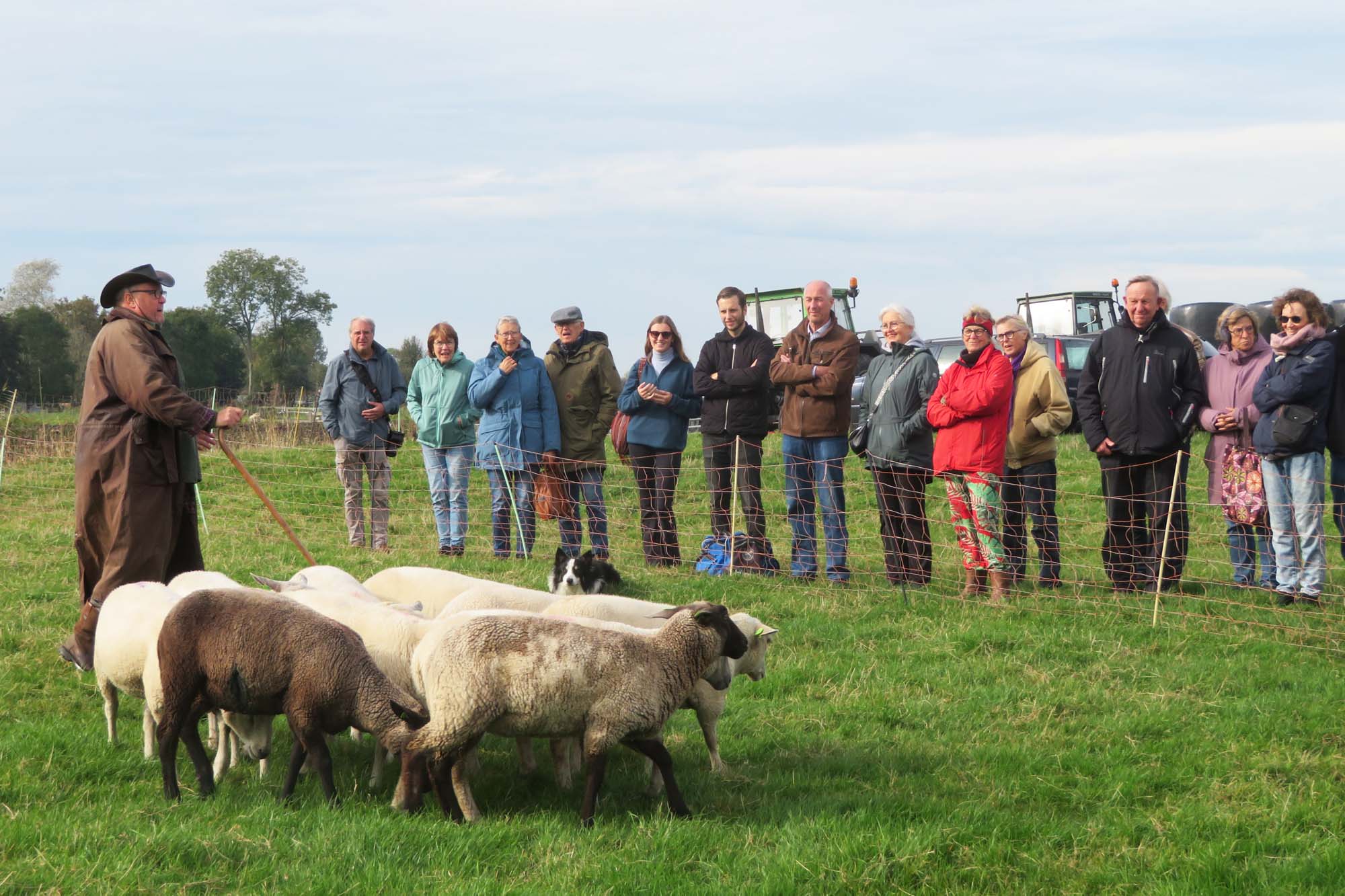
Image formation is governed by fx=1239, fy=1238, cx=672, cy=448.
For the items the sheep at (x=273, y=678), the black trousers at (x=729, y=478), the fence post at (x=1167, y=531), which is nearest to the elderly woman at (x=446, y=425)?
the black trousers at (x=729, y=478)

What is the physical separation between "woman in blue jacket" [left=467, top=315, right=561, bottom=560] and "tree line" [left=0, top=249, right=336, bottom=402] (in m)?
46.8

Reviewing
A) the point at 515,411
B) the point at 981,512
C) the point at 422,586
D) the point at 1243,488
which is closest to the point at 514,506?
the point at 515,411

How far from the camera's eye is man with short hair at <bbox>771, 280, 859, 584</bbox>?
395 inches

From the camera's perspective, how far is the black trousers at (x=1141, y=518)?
9.39 metres

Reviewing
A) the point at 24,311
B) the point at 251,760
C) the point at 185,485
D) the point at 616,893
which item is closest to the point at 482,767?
the point at 251,760

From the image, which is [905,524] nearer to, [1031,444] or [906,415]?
[906,415]

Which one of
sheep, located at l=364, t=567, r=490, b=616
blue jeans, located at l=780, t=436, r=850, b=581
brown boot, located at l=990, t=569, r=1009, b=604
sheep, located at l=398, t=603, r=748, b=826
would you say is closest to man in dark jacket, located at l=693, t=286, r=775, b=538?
blue jeans, located at l=780, t=436, r=850, b=581

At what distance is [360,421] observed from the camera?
1179cm

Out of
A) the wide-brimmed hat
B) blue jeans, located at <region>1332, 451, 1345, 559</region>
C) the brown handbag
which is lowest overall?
blue jeans, located at <region>1332, 451, 1345, 559</region>

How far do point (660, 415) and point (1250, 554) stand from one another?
4899 millimetres

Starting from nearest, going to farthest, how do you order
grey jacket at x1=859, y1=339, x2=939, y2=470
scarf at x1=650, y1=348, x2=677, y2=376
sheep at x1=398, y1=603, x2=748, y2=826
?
1. sheep at x1=398, y1=603, x2=748, y2=826
2. grey jacket at x1=859, y1=339, x2=939, y2=470
3. scarf at x1=650, y1=348, x2=677, y2=376

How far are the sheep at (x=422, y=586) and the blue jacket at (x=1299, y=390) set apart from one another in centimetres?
572

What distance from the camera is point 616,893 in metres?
4.41

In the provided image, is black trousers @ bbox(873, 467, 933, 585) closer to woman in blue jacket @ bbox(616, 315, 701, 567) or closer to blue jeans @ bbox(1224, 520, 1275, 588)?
woman in blue jacket @ bbox(616, 315, 701, 567)
